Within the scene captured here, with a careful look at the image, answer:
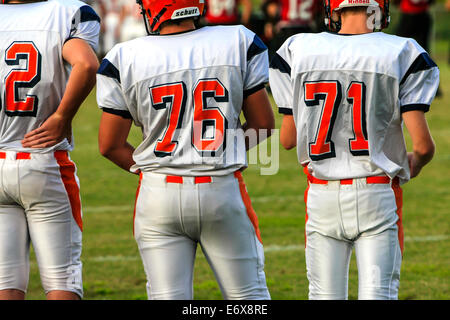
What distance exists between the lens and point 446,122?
39.3 feet

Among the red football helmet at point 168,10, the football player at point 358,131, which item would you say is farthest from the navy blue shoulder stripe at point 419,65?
the red football helmet at point 168,10

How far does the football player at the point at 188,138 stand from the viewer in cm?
326

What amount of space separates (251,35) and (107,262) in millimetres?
3151

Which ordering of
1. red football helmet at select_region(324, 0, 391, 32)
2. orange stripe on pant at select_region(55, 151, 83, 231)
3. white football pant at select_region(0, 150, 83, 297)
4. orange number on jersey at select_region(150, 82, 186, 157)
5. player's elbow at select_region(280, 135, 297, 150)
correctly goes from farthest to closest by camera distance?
orange stripe on pant at select_region(55, 151, 83, 231), white football pant at select_region(0, 150, 83, 297), player's elbow at select_region(280, 135, 297, 150), red football helmet at select_region(324, 0, 391, 32), orange number on jersey at select_region(150, 82, 186, 157)

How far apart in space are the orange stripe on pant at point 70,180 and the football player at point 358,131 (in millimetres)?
1103

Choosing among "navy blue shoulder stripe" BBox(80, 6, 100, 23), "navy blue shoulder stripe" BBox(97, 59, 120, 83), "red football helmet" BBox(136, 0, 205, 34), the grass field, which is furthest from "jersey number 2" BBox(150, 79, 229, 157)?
the grass field

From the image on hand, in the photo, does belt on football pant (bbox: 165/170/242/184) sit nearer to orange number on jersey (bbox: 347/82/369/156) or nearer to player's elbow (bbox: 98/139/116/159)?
player's elbow (bbox: 98/139/116/159)

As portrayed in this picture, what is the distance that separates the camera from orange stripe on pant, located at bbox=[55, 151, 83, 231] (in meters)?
3.85

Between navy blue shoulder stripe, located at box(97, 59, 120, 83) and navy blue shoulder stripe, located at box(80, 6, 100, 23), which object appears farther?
navy blue shoulder stripe, located at box(80, 6, 100, 23)

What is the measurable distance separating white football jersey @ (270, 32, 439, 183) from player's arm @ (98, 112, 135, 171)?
2.34ft

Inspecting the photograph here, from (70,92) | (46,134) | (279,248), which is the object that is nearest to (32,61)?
(70,92)

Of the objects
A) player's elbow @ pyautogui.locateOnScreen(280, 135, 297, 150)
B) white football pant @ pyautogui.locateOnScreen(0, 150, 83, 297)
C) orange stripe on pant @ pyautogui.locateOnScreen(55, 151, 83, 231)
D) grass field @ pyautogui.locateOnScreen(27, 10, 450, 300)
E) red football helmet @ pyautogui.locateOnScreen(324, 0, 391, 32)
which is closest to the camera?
red football helmet @ pyautogui.locateOnScreen(324, 0, 391, 32)

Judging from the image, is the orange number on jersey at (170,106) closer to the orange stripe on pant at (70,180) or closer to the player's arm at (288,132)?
the player's arm at (288,132)

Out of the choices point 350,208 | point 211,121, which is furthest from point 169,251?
point 350,208
